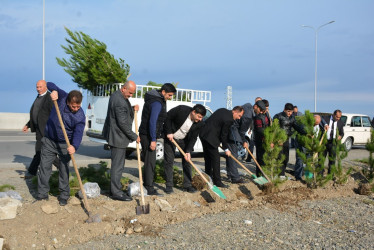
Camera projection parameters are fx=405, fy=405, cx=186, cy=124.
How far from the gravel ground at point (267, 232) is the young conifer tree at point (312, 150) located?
146 cm

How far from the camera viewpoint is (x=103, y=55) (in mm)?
12680

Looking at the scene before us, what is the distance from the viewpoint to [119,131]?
6.44m

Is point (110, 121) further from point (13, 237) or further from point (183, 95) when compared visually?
point (183, 95)

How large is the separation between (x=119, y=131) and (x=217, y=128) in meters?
2.26

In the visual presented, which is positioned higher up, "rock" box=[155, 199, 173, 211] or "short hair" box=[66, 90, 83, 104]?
"short hair" box=[66, 90, 83, 104]

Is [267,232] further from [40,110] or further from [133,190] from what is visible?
[40,110]

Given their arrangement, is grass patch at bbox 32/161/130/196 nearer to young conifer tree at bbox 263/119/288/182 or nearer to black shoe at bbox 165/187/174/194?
black shoe at bbox 165/187/174/194

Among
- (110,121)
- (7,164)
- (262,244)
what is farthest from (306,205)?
(7,164)

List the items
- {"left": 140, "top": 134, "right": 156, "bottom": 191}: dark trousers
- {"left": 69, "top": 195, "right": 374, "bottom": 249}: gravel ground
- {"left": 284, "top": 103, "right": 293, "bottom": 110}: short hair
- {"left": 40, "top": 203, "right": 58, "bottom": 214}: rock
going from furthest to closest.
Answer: {"left": 284, "top": 103, "right": 293, "bottom": 110}: short hair, {"left": 140, "top": 134, "right": 156, "bottom": 191}: dark trousers, {"left": 40, "top": 203, "right": 58, "bottom": 214}: rock, {"left": 69, "top": 195, "right": 374, "bottom": 249}: gravel ground

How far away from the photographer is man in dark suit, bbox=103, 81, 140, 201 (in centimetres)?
636

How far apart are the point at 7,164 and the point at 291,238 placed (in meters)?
7.99

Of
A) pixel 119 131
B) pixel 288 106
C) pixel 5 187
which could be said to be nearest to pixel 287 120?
pixel 288 106

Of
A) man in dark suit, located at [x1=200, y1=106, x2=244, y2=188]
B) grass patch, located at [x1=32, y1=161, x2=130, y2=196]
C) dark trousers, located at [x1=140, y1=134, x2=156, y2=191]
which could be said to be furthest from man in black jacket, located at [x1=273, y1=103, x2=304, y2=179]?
grass patch, located at [x1=32, y1=161, x2=130, y2=196]

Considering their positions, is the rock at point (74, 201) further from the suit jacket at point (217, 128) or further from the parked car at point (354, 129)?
the parked car at point (354, 129)
